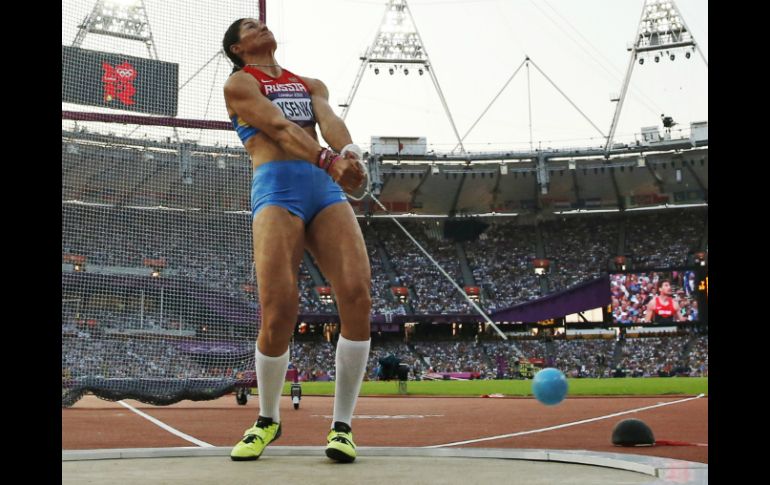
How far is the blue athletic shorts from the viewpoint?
477 centimetres

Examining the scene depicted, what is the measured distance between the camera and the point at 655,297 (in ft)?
137

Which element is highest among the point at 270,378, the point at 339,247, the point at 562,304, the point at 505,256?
the point at 505,256

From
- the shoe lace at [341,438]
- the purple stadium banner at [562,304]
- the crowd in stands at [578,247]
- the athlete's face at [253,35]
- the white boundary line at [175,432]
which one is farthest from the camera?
the crowd in stands at [578,247]

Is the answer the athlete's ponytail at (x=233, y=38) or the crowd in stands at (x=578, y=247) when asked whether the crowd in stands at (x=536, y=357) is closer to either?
the crowd in stands at (x=578, y=247)

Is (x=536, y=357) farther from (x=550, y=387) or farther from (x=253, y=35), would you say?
(x=253, y=35)

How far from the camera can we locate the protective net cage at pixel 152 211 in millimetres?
8672

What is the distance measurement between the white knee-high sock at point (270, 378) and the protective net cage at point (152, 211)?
3.63 metres

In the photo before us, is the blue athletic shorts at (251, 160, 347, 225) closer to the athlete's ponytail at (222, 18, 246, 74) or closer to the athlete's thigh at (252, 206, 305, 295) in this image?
the athlete's thigh at (252, 206, 305, 295)

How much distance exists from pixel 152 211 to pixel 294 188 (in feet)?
21.8

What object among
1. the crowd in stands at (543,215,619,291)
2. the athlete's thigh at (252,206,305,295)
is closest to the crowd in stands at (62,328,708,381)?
the crowd in stands at (543,215,619,291)

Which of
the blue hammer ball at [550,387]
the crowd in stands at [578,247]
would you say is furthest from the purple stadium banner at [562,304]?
the blue hammer ball at [550,387]

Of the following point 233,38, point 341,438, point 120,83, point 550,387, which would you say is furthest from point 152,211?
point 341,438
